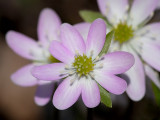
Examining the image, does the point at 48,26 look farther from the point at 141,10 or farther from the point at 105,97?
the point at 105,97

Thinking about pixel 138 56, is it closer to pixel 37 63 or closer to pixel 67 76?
pixel 67 76

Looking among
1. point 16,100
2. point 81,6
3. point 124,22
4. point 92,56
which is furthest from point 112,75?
point 81,6

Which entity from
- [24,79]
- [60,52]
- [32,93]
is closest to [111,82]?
[60,52]

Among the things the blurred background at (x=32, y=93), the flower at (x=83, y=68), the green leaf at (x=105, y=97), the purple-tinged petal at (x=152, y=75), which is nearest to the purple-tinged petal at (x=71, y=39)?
the flower at (x=83, y=68)

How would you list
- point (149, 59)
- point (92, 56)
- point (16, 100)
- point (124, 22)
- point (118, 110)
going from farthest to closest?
point (16, 100), point (118, 110), point (124, 22), point (149, 59), point (92, 56)

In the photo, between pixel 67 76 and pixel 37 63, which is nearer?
pixel 67 76

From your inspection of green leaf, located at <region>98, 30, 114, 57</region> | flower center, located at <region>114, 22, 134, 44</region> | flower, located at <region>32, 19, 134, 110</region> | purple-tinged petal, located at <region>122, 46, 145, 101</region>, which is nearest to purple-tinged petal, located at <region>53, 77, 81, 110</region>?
flower, located at <region>32, 19, 134, 110</region>

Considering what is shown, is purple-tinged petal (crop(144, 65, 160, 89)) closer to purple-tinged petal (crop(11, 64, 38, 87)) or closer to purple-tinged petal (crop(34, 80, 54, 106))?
purple-tinged petal (crop(34, 80, 54, 106))
